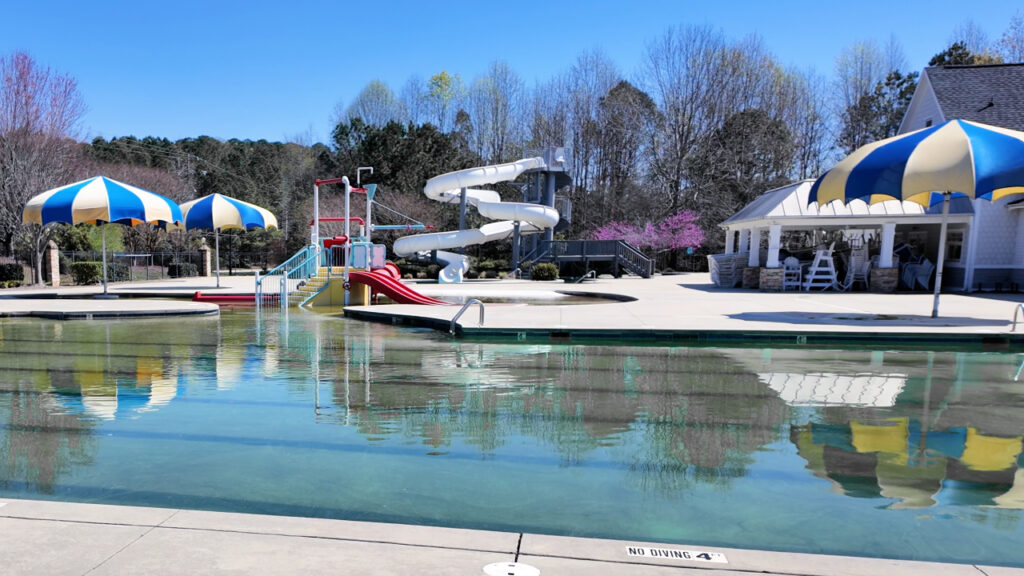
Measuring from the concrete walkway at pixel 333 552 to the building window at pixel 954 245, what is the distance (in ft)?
75.5

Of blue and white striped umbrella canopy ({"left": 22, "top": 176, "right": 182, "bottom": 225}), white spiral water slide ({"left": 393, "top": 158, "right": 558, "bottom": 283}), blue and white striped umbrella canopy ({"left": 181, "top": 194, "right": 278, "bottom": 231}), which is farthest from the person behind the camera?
white spiral water slide ({"left": 393, "top": 158, "right": 558, "bottom": 283})

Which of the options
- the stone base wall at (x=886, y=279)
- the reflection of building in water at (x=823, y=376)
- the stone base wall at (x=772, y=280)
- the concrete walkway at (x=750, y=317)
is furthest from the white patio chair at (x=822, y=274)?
the reflection of building in water at (x=823, y=376)

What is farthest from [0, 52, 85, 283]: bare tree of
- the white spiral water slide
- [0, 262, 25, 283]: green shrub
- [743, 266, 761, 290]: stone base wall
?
[743, 266, 761, 290]: stone base wall

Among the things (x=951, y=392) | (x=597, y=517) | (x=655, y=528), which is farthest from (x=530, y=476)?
(x=951, y=392)

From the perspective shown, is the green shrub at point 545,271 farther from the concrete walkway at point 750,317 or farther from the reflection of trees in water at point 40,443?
the reflection of trees in water at point 40,443

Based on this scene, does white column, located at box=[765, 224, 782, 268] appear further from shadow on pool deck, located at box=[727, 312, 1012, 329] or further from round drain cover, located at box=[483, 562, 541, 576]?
round drain cover, located at box=[483, 562, 541, 576]

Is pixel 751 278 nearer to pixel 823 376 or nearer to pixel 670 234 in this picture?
pixel 823 376

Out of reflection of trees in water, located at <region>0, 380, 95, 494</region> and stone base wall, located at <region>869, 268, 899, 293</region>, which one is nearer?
reflection of trees in water, located at <region>0, 380, 95, 494</region>

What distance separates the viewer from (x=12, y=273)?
928 inches

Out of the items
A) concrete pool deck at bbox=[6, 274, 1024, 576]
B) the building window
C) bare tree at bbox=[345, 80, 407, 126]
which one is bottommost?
concrete pool deck at bbox=[6, 274, 1024, 576]

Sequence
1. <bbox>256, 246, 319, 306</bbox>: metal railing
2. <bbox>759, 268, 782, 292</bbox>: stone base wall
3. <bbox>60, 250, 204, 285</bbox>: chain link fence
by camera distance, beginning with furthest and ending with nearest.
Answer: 1. <bbox>60, 250, 204, 285</bbox>: chain link fence
2. <bbox>759, 268, 782, 292</bbox>: stone base wall
3. <bbox>256, 246, 319, 306</bbox>: metal railing

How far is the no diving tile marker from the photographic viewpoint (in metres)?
2.81

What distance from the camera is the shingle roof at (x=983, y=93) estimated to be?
2134 centimetres

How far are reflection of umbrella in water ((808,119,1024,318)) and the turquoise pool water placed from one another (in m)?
3.92
